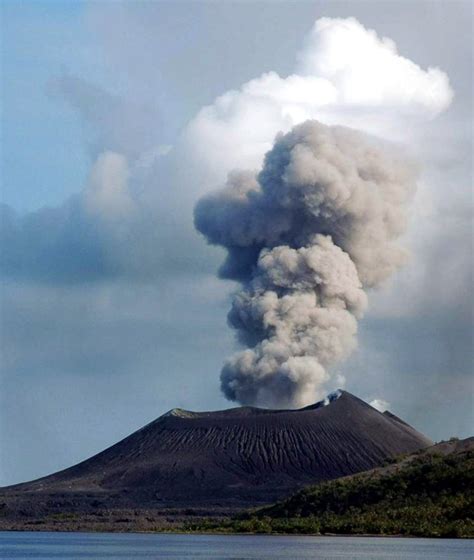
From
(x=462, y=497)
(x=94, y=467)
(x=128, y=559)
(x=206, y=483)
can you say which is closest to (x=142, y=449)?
(x=94, y=467)

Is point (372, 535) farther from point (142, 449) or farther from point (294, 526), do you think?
point (142, 449)

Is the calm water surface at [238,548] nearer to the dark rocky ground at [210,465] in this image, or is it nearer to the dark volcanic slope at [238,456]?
the dark rocky ground at [210,465]

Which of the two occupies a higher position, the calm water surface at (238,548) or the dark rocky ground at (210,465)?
the dark rocky ground at (210,465)

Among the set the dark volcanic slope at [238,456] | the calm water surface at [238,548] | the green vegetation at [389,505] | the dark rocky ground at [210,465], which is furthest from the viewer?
the dark volcanic slope at [238,456]

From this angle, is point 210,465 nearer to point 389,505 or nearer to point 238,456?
point 238,456

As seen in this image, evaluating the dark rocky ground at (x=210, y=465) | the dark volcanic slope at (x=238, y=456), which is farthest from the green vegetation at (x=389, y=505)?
the dark volcanic slope at (x=238, y=456)

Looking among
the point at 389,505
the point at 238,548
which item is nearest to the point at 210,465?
the point at 389,505
